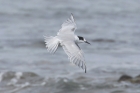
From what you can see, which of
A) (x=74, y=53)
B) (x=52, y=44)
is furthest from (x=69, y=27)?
(x=74, y=53)

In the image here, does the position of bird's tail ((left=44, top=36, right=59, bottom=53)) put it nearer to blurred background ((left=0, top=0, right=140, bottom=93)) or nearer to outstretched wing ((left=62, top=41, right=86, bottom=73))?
outstretched wing ((left=62, top=41, right=86, bottom=73))

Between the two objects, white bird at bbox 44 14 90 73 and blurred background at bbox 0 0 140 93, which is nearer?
white bird at bbox 44 14 90 73

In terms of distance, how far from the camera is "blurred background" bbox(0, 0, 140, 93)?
35.0 ft

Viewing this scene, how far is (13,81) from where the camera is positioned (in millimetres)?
10883

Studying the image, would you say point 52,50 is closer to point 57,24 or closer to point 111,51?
point 111,51

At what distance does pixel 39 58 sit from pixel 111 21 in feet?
16.5

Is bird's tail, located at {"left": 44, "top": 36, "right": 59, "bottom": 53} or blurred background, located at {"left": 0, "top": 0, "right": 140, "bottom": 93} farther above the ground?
blurred background, located at {"left": 0, "top": 0, "right": 140, "bottom": 93}

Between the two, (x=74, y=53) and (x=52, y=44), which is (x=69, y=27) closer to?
(x=52, y=44)

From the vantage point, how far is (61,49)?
13555 millimetres

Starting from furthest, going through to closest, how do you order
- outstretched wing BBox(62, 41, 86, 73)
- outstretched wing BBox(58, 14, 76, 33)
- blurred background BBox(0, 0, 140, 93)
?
1. blurred background BBox(0, 0, 140, 93)
2. outstretched wing BBox(58, 14, 76, 33)
3. outstretched wing BBox(62, 41, 86, 73)

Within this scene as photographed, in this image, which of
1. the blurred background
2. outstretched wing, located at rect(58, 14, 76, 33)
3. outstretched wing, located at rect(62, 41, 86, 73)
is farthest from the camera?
the blurred background

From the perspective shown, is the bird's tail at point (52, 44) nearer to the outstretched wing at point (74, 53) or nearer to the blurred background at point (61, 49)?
the outstretched wing at point (74, 53)

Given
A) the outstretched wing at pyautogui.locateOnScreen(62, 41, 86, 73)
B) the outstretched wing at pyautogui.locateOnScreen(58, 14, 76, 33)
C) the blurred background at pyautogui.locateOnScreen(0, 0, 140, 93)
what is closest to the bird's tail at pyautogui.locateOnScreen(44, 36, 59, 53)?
the outstretched wing at pyautogui.locateOnScreen(62, 41, 86, 73)

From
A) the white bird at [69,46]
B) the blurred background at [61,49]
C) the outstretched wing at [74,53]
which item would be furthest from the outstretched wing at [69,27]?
the blurred background at [61,49]
